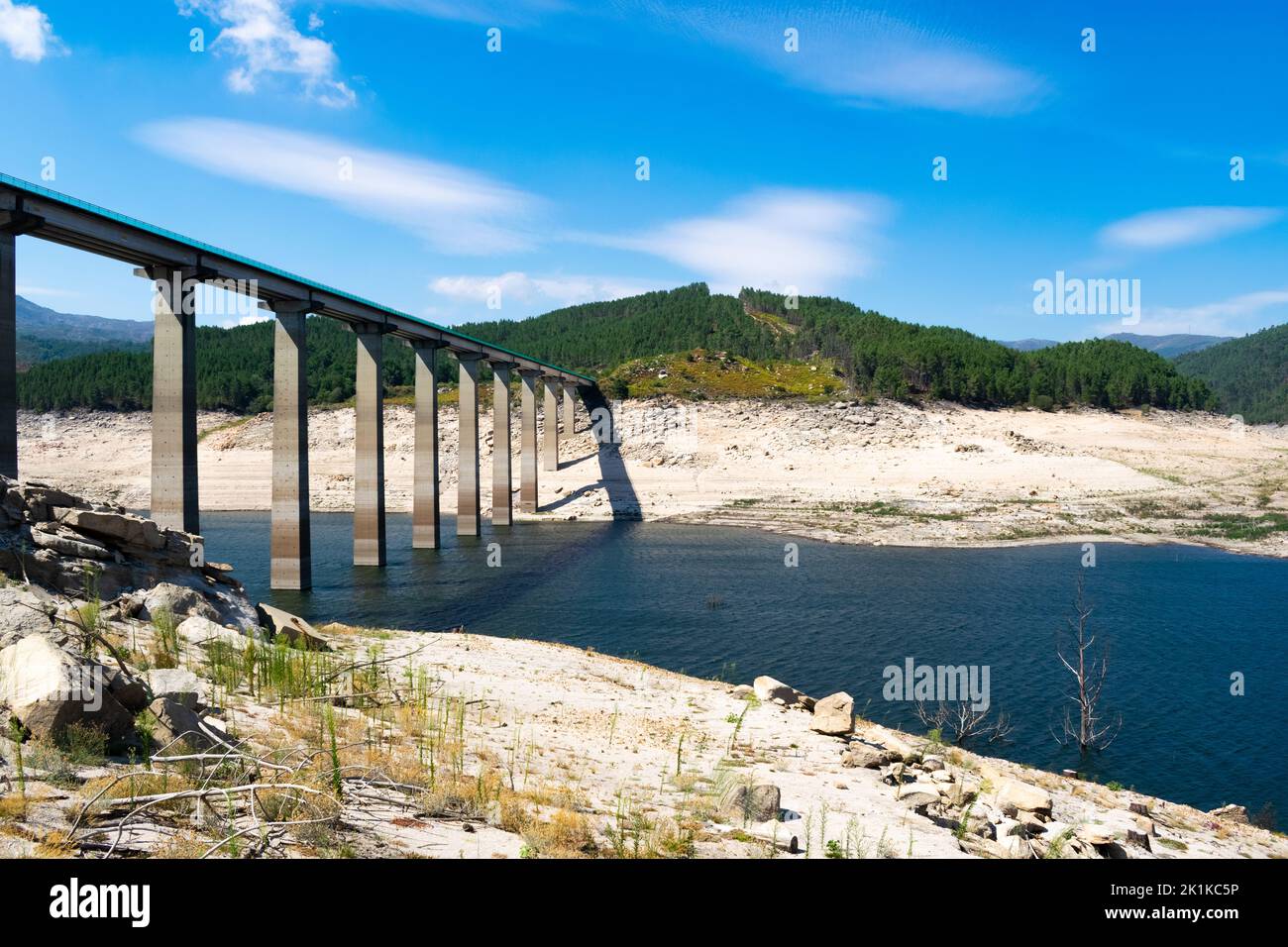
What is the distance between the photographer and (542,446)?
94.6 metres

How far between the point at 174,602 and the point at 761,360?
11995cm

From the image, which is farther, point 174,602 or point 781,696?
point 781,696

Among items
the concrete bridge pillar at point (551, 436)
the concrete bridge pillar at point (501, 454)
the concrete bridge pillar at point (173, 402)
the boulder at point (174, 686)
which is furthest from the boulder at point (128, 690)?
the concrete bridge pillar at point (551, 436)

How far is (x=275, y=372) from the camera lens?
132ft

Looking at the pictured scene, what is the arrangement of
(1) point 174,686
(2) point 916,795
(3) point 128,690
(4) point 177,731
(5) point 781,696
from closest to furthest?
(3) point 128,690
(4) point 177,731
(1) point 174,686
(2) point 916,795
(5) point 781,696

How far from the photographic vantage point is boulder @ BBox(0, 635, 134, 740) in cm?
813

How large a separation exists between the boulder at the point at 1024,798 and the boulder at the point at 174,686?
12038mm

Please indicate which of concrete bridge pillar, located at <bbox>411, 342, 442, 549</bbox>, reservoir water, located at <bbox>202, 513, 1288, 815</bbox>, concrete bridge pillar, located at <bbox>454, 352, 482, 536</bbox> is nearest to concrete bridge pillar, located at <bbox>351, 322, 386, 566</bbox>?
reservoir water, located at <bbox>202, 513, 1288, 815</bbox>

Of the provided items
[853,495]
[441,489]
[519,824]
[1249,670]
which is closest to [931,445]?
[853,495]

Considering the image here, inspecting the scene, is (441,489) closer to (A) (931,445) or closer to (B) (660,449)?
(B) (660,449)

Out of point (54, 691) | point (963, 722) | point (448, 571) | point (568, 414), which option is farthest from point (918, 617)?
point (568, 414)

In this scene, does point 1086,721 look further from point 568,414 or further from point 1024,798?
point 568,414

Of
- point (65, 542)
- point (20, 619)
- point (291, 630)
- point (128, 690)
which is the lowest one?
point (291, 630)
